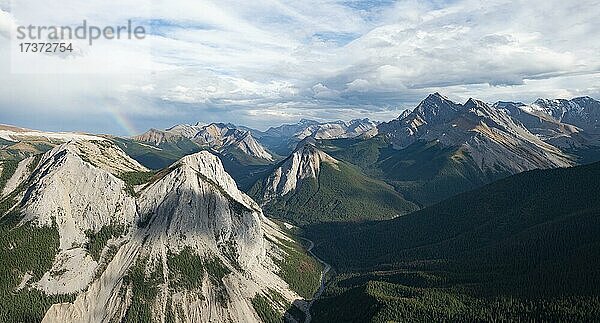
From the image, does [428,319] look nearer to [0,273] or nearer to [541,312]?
[541,312]

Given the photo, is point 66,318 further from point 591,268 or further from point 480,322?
point 591,268

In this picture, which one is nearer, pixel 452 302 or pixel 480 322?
pixel 480 322

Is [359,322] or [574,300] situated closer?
[574,300]

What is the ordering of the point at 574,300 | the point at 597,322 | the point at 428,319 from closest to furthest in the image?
the point at 597,322 < the point at 574,300 < the point at 428,319

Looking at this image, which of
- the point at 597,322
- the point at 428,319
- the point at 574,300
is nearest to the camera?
the point at 597,322

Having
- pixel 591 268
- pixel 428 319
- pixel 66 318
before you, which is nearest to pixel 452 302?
pixel 428 319

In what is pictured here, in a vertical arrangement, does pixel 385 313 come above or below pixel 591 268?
below

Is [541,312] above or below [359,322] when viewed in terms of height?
above

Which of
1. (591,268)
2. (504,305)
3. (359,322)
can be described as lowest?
(359,322)

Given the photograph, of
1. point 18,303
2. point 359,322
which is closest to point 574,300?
point 359,322
